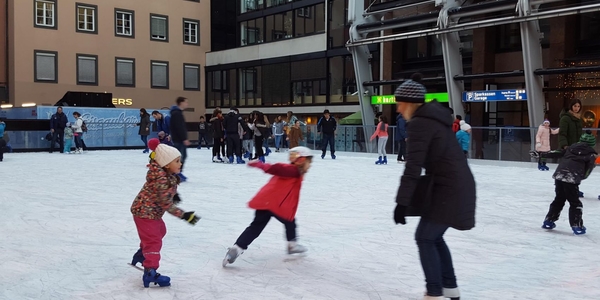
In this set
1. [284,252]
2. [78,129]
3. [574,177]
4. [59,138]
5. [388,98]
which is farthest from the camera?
[388,98]

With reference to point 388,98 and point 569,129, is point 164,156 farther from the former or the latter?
Result: point 388,98

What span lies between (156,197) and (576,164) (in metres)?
4.82

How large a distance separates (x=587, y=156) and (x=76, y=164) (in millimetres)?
13925

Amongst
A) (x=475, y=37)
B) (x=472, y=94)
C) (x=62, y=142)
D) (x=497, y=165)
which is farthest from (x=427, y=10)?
(x=62, y=142)

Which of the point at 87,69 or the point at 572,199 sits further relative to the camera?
the point at 87,69

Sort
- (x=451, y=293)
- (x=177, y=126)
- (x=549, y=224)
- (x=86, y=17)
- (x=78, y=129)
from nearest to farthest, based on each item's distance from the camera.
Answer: (x=451, y=293) → (x=549, y=224) → (x=177, y=126) → (x=78, y=129) → (x=86, y=17)

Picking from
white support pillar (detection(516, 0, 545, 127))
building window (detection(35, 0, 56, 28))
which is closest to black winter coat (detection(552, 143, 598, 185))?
white support pillar (detection(516, 0, 545, 127))

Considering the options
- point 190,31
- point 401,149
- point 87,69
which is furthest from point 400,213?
point 190,31

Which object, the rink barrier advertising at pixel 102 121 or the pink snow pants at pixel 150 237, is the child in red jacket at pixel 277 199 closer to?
the pink snow pants at pixel 150 237

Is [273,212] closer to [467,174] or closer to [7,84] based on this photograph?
[467,174]

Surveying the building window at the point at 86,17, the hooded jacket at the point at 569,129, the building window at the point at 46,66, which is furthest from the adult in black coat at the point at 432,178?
the building window at the point at 86,17

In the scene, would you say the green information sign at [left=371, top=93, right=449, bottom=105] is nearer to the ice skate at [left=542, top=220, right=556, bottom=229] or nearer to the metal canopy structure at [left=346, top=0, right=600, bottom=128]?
the metal canopy structure at [left=346, top=0, right=600, bottom=128]

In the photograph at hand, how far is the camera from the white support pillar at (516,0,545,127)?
20.8 m

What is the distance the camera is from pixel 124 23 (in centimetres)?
3844
